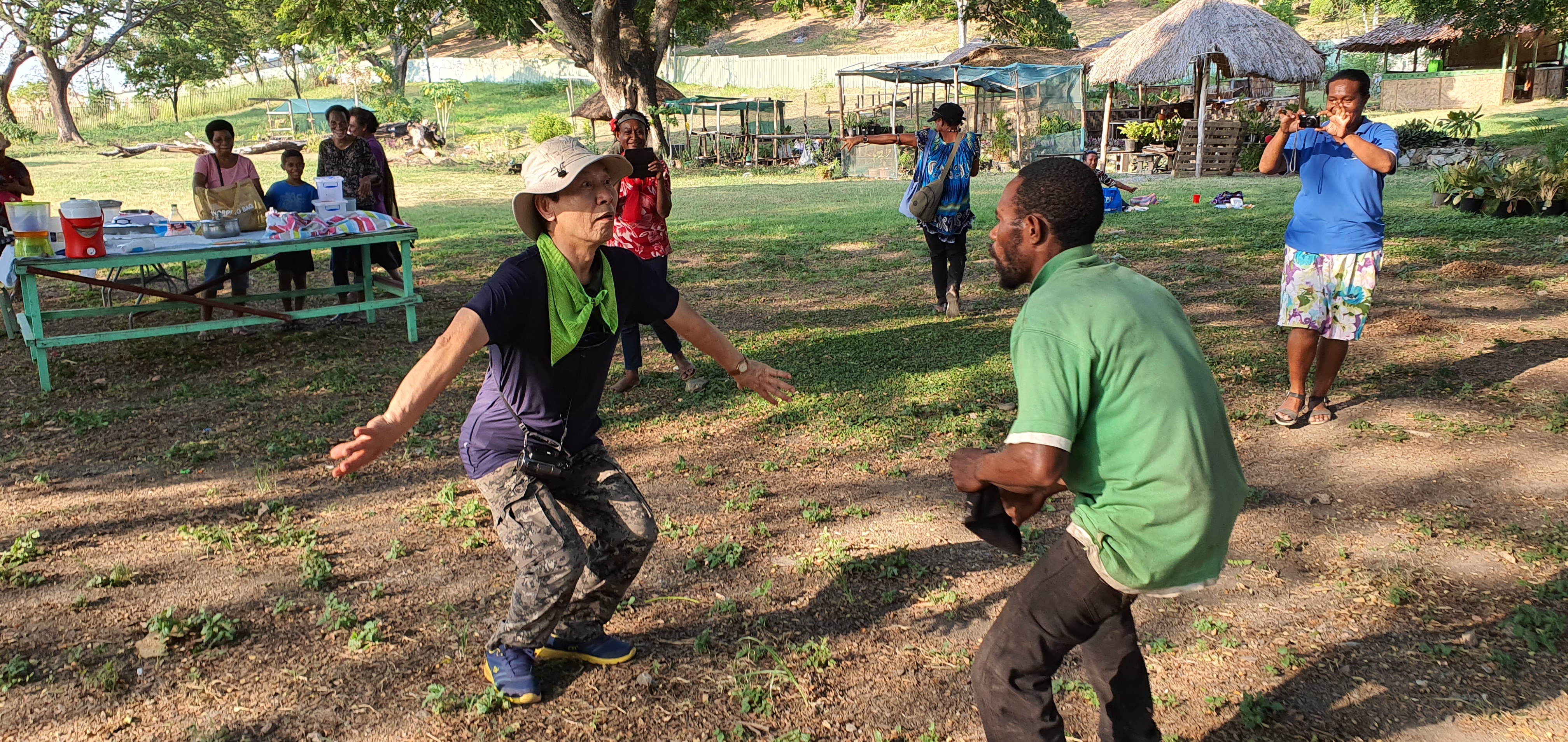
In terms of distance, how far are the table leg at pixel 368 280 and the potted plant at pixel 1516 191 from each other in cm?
1215

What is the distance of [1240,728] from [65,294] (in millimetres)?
11207

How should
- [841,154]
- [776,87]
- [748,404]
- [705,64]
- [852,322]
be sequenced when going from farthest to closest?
[705,64]
[776,87]
[841,154]
[852,322]
[748,404]

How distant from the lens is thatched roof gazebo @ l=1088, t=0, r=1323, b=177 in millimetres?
19984

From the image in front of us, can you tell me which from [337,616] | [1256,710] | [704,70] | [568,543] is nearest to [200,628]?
[337,616]

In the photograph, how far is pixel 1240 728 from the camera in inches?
119

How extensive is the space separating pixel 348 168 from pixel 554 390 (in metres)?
6.85

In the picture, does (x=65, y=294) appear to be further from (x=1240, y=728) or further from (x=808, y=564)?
(x=1240, y=728)

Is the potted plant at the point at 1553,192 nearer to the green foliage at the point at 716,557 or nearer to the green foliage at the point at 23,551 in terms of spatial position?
the green foliage at the point at 716,557

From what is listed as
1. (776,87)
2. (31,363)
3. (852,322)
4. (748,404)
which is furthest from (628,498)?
(776,87)

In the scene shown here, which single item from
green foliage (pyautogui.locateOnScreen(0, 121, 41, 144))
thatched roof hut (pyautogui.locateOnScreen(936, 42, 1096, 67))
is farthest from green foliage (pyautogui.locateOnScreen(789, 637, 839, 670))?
green foliage (pyautogui.locateOnScreen(0, 121, 41, 144))

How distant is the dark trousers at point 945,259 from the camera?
330 inches

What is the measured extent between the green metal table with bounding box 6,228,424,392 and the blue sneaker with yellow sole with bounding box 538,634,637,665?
496cm

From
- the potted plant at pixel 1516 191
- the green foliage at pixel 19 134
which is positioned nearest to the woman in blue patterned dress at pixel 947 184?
the potted plant at pixel 1516 191

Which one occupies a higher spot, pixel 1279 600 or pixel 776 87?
pixel 776 87
